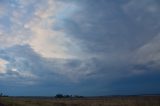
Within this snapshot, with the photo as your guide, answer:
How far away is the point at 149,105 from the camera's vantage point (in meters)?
64.4

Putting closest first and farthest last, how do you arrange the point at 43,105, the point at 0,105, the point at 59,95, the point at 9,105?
the point at 0,105, the point at 9,105, the point at 43,105, the point at 59,95

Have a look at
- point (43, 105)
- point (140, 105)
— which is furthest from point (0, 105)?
point (140, 105)

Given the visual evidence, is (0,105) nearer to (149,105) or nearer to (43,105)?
(43,105)

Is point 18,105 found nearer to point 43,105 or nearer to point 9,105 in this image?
point 9,105

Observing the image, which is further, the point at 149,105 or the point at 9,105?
the point at 149,105

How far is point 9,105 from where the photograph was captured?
1965 inches

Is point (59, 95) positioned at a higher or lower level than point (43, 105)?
higher

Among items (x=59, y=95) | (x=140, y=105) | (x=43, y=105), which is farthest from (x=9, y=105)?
(x=59, y=95)

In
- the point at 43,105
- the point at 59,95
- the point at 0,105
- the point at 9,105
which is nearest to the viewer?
the point at 0,105

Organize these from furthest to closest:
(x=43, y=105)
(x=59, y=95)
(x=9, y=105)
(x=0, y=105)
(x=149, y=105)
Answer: (x=59, y=95) → (x=149, y=105) → (x=43, y=105) → (x=9, y=105) → (x=0, y=105)

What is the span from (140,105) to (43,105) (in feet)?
65.5

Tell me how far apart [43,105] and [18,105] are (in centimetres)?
786

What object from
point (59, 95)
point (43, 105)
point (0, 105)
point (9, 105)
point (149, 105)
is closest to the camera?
point (0, 105)

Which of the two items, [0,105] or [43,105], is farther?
[43,105]
